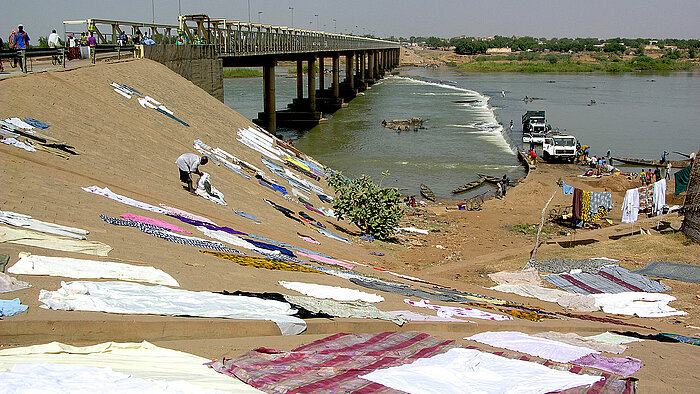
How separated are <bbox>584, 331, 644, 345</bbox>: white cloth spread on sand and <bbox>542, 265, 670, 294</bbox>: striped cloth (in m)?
4.52

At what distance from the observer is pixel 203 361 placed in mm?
6539

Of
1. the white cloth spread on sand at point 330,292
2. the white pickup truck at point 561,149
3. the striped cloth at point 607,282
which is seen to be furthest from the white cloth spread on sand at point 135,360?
the white pickup truck at point 561,149

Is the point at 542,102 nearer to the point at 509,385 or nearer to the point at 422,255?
the point at 422,255

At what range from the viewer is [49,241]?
893cm

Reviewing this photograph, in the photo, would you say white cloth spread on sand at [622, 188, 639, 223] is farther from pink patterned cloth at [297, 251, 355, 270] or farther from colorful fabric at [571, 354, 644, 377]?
colorful fabric at [571, 354, 644, 377]

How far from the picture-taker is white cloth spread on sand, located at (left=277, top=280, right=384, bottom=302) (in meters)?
10.1

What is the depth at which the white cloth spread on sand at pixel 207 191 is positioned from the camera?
16.3 meters

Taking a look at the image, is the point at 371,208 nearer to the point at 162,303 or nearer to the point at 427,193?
the point at 427,193

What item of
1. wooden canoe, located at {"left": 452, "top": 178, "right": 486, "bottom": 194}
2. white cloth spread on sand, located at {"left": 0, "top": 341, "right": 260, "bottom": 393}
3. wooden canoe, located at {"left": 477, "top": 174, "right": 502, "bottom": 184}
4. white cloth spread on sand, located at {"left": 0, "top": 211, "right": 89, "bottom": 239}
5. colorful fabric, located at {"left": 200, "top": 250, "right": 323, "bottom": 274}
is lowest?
wooden canoe, located at {"left": 452, "top": 178, "right": 486, "bottom": 194}

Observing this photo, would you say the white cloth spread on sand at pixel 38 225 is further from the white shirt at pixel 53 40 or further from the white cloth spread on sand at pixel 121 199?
the white shirt at pixel 53 40

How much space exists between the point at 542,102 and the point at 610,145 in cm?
3366

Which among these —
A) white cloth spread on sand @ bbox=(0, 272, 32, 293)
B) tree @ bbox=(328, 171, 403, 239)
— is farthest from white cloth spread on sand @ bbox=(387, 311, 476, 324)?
tree @ bbox=(328, 171, 403, 239)

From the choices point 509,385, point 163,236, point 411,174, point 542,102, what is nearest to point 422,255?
point 163,236

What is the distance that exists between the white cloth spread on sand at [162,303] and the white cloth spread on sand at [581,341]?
161 inches
